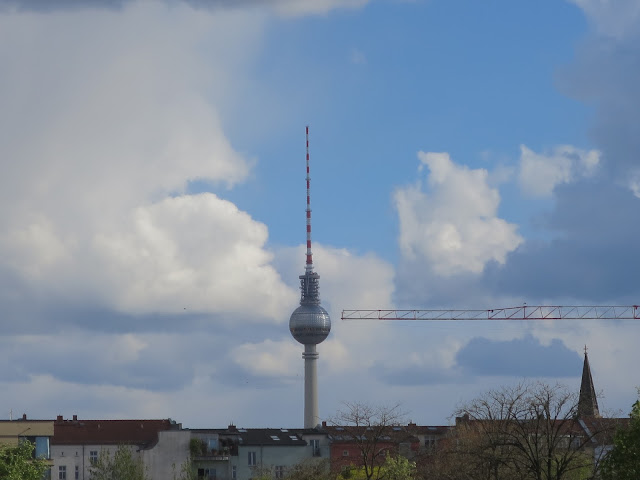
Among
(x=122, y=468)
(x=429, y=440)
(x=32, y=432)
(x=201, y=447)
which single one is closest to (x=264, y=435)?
(x=201, y=447)

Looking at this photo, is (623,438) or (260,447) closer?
(623,438)

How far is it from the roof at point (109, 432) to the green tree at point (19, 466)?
70.9m

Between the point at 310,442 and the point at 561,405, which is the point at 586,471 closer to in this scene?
the point at 561,405

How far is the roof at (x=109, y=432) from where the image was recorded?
158m

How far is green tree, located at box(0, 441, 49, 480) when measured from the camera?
260 ft

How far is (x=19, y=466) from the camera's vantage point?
265 feet

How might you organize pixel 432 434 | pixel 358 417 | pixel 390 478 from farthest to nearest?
pixel 432 434, pixel 358 417, pixel 390 478

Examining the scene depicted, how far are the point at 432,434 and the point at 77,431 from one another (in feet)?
146

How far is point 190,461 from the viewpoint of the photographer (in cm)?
14800

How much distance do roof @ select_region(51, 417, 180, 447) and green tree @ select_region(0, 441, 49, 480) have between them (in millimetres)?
70891

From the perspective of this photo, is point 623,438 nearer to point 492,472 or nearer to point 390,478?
point 492,472

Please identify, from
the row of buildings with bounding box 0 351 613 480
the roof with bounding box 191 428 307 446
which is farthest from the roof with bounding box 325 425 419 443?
the roof with bounding box 191 428 307 446

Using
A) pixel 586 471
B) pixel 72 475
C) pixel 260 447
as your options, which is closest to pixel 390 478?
pixel 586 471

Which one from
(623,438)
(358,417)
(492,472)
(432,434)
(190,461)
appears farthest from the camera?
(432,434)
